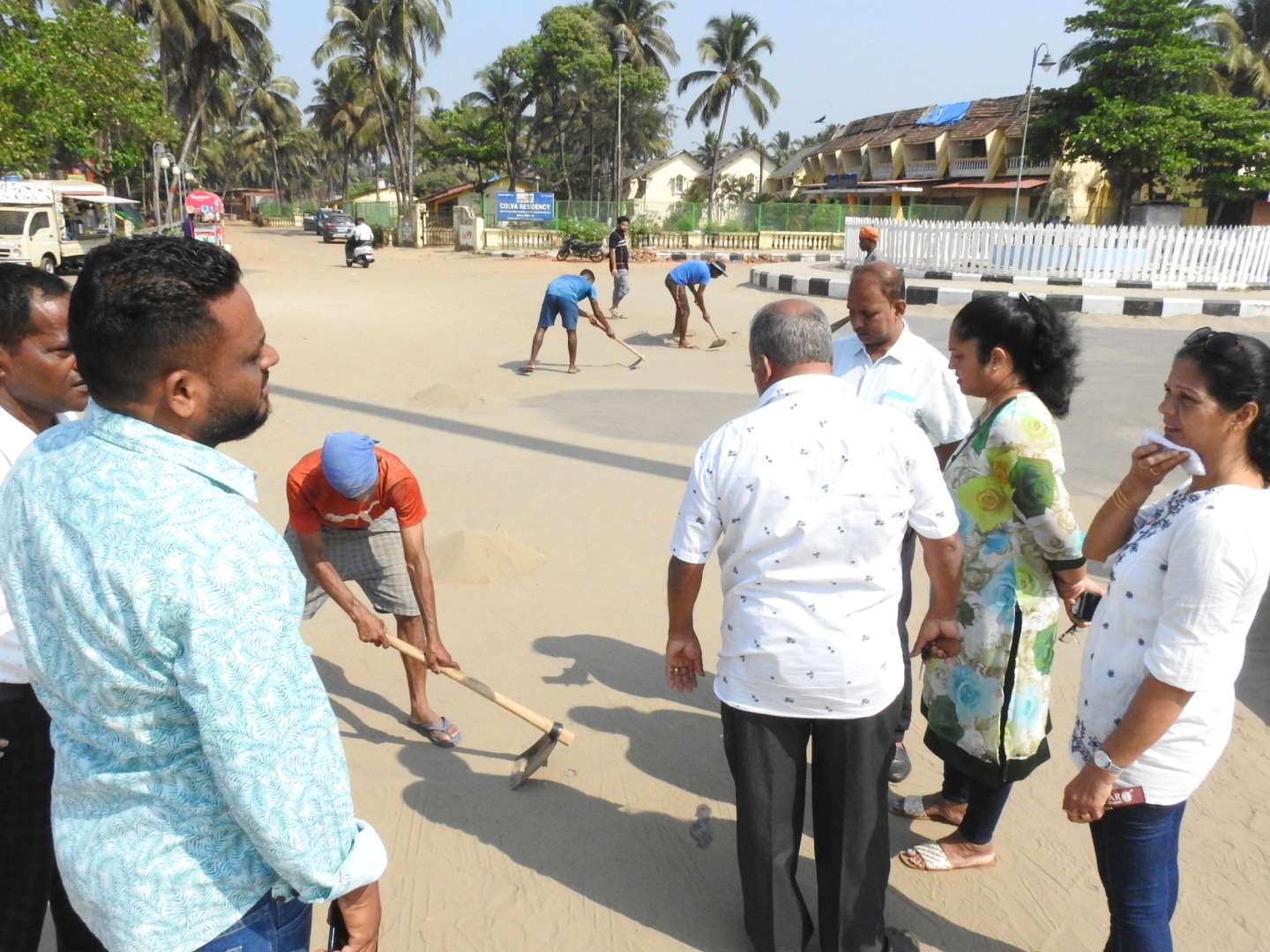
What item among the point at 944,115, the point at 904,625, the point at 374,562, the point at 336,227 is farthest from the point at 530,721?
the point at 944,115

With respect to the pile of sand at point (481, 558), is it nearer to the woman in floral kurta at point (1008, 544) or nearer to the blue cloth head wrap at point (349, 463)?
the blue cloth head wrap at point (349, 463)

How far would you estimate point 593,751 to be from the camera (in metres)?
3.36

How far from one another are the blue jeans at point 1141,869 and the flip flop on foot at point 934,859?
2.48 ft

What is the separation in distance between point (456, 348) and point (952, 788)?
9554 mm

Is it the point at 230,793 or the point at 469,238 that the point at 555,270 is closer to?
the point at 469,238

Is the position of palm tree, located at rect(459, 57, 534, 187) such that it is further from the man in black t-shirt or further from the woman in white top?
the woman in white top

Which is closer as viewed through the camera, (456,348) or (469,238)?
(456,348)

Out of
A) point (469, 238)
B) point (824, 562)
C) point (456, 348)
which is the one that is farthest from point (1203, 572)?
point (469, 238)

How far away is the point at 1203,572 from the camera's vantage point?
1.64 metres

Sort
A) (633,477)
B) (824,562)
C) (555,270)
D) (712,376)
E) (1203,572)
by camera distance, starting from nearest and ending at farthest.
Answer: (1203,572), (824,562), (633,477), (712,376), (555,270)

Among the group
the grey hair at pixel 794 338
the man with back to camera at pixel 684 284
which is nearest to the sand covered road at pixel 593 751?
the grey hair at pixel 794 338

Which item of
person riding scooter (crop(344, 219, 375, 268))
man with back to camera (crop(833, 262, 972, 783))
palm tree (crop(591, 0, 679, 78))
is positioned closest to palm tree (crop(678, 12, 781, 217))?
palm tree (crop(591, 0, 679, 78))

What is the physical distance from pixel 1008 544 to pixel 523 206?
3013cm

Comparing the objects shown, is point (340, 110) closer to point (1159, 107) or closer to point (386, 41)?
point (386, 41)
